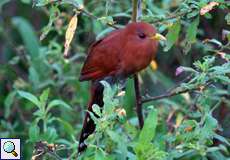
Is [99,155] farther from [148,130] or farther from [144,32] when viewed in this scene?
[144,32]

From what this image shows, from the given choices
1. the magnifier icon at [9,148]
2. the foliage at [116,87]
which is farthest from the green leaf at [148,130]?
the magnifier icon at [9,148]

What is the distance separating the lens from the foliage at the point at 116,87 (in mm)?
2383

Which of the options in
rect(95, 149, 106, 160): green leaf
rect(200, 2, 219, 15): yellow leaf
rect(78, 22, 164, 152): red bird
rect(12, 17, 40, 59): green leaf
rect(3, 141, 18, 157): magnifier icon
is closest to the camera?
rect(95, 149, 106, 160): green leaf

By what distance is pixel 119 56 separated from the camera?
94.4 inches

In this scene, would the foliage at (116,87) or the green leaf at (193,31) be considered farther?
the green leaf at (193,31)

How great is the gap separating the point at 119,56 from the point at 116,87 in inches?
4.3

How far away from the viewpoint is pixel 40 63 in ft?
13.1

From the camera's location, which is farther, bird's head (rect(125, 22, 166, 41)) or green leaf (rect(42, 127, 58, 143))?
green leaf (rect(42, 127, 58, 143))

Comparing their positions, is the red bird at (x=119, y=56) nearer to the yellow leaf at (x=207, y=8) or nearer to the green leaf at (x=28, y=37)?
the yellow leaf at (x=207, y=8)

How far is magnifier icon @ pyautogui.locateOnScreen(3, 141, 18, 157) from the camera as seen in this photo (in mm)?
2569

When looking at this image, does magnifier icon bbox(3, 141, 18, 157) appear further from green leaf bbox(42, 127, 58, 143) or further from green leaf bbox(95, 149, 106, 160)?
green leaf bbox(95, 149, 106, 160)

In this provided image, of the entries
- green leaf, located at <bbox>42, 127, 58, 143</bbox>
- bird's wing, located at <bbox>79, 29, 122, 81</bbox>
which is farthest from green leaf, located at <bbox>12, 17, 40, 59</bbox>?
bird's wing, located at <bbox>79, 29, 122, 81</bbox>

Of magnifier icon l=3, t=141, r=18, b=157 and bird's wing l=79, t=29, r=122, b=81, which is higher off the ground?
bird's wing l=79, t=29, r=122, b=81

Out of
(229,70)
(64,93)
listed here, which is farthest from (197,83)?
(64,93)
